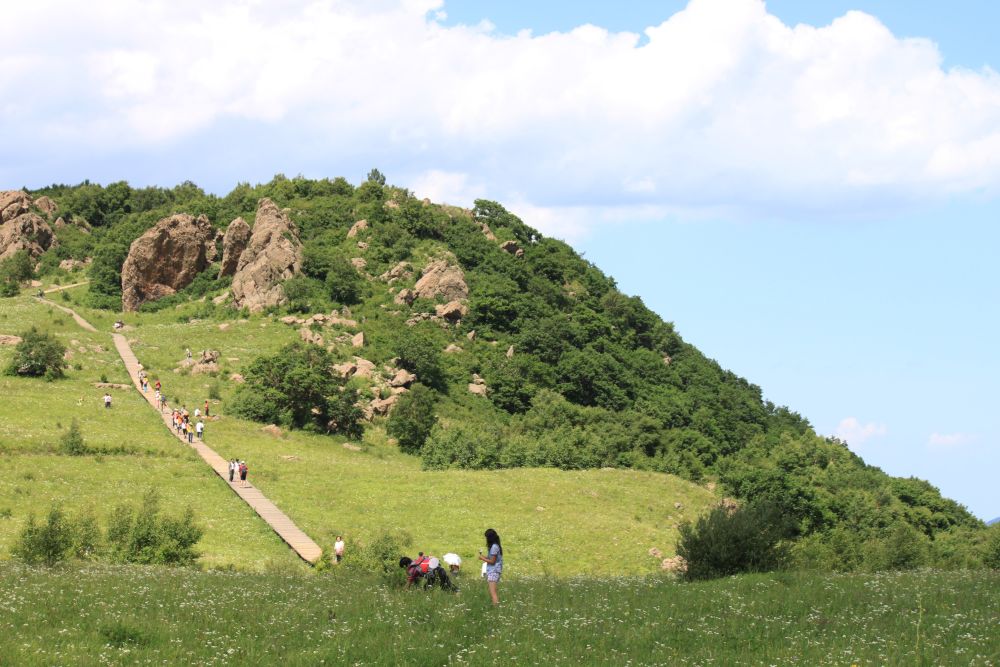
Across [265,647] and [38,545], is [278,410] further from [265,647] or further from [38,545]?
[265,647]

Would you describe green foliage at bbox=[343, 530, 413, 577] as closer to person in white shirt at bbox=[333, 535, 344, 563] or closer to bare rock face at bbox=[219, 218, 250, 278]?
person in white shirt at bbox=[333, 535, 344, 563]

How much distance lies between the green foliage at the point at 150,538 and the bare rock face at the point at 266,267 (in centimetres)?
5600

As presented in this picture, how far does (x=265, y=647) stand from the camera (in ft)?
55.6

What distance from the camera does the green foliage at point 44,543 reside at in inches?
1101

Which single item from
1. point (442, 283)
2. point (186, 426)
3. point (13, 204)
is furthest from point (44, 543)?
point (13, 204)

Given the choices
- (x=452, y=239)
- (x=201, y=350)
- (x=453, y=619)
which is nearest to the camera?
(x=453, y=619)

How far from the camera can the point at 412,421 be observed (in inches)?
2611

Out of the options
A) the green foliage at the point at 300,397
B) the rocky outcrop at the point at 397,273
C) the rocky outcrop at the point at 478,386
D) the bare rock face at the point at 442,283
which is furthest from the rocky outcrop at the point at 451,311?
A: the green foliage at the point at 300,397

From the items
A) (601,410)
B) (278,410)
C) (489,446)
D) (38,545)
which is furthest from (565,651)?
(601,410)

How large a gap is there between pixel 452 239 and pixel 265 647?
296 feet

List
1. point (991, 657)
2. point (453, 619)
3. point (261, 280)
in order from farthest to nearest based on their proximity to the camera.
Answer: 1. point (261, 280)
2. point (453, 619)
3. point (991, 657)

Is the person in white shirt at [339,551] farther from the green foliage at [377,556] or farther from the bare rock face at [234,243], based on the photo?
the bare rock face at [234,243]

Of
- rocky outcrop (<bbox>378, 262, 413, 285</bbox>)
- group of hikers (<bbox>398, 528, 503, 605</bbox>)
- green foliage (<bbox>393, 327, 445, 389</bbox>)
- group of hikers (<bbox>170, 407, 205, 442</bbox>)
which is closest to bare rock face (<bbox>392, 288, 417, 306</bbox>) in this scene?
rocky outcrop (<bbox>378, 262, 413, 285</bbox>)

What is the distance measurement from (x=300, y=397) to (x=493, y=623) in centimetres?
4895
